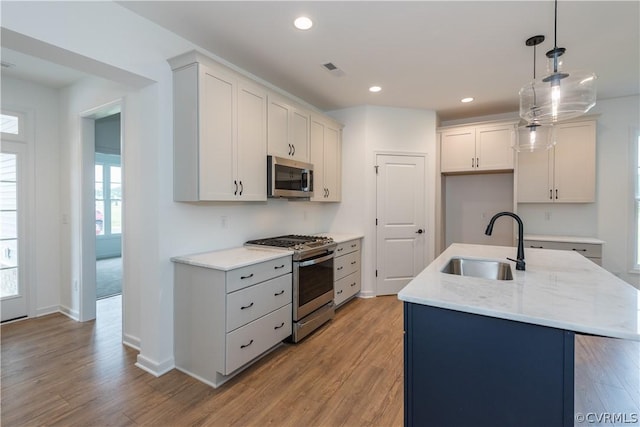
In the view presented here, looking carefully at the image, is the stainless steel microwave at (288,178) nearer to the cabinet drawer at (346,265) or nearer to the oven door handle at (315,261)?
the oven door handle at (315,261)

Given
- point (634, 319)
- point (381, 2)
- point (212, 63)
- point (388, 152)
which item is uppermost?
point (381, 2)

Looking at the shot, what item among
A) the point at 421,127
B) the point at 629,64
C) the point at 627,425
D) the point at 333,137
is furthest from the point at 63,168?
the point at 629,64

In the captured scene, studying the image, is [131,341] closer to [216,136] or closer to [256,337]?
[256,337]

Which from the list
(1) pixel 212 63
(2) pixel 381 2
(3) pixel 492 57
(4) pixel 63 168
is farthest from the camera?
(4) pixel 63 168

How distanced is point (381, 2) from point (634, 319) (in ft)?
7.33

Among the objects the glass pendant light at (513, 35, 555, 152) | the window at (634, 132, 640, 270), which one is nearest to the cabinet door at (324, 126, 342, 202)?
the glass pendant light at (513, 35, 555, 152)

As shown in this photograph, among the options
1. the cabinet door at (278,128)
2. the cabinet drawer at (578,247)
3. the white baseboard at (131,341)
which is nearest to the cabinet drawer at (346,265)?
the cabinet door at (278,128)

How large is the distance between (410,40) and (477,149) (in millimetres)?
2463

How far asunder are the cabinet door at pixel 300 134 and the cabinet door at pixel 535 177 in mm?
3026

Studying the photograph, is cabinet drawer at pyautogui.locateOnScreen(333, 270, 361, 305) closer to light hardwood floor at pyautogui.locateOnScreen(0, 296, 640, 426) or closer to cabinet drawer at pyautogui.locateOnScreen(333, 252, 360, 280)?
cabinet drawer at pyautogui.locateOnScreen(333, 252, 360, 280)

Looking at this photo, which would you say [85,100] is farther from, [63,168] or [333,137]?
[333,137]

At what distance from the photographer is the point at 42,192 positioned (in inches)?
141

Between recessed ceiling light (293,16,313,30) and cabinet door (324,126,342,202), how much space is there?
1719mm

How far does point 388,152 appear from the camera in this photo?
4391mm
